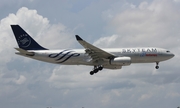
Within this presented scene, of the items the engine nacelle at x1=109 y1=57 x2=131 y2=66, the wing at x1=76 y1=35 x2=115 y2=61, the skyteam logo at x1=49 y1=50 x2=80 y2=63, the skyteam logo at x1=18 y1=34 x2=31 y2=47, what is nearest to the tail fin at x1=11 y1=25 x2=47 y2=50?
the skyteam logo at x1=18 y1=34 x2=31 y2=47

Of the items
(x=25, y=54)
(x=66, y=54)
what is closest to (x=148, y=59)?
(x=66, y=54)

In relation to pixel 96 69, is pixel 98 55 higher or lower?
higher

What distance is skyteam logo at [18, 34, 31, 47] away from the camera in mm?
89000

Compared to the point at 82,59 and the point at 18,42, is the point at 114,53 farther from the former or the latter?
the point at 18,42

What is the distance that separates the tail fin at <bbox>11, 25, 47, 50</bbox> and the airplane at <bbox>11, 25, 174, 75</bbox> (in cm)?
47

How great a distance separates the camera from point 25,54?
85.0m

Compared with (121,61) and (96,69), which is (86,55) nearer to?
(96,69)

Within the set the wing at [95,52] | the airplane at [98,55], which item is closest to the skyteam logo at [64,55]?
the airplane at [98,55]

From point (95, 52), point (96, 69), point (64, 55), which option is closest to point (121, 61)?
point (95, 52)

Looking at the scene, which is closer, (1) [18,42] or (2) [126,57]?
(2) [126,57]

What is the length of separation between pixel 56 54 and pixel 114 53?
11194 millimetres

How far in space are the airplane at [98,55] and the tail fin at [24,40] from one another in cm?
47

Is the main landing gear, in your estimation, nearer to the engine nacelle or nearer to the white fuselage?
the white fuselage

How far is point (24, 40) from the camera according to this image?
89.5 metres
